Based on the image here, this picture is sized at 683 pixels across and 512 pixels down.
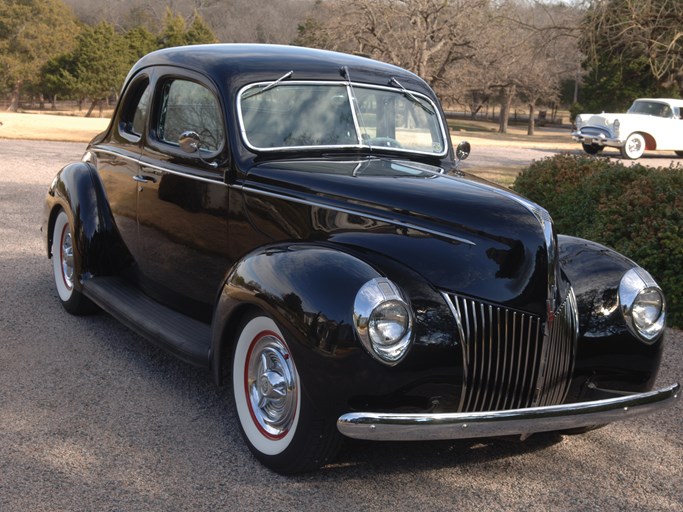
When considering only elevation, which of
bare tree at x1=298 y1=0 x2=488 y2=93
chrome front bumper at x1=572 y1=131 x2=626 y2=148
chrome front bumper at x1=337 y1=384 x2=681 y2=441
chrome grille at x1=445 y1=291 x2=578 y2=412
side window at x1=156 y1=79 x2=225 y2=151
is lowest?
chrome front bumper at x1=572 y1=131 x2=626 y2=148

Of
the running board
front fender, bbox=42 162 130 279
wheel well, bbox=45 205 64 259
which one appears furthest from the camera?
wheel well, bbox=45 205 64 259

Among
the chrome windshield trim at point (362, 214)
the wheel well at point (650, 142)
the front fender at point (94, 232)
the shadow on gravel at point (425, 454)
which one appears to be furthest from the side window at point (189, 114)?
the wheel well at point (650, 142)

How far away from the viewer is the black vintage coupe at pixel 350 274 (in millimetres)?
3266

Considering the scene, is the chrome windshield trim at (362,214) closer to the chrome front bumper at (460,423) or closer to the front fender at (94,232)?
the chrome front bumper at (460,423)

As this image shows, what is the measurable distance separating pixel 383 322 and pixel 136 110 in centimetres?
312

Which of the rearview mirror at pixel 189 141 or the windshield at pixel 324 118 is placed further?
the windshield at pixel 324 118

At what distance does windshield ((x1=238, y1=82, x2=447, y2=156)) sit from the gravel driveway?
153 centimetres

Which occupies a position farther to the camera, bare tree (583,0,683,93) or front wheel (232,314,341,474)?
bare tree (583,0,683,93)

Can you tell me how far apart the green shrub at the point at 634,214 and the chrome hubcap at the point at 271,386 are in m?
4.04

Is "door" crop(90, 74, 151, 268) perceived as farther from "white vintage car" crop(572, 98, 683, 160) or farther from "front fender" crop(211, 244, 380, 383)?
"white vintage car" crop(572, 98, 683, 160)

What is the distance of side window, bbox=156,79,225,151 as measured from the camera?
464 centimetres

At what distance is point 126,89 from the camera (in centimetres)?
570

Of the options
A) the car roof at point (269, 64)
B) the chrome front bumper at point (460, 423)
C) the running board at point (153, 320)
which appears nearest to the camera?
the chrome front bumper at point (460, 423)

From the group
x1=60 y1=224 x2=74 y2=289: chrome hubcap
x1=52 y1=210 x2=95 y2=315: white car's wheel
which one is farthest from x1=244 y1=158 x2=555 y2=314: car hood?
x1=60 y1=224 x2=74 y2=289: chrome hubcap
